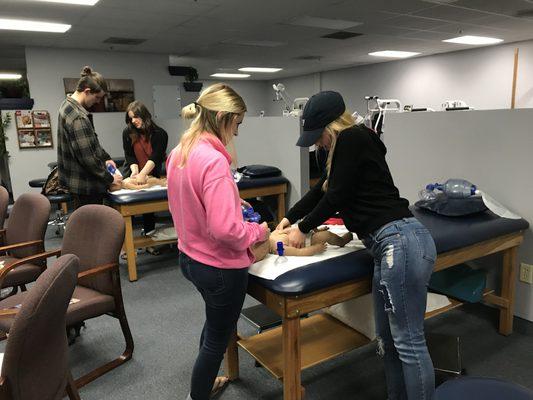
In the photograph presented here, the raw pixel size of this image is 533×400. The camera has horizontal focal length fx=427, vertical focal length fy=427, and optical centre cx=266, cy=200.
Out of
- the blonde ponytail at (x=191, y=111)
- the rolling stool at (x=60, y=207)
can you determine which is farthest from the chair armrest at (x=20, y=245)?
the rolling stool at (x=60, y=207)

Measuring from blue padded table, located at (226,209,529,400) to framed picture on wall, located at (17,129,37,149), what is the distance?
18.6 feet

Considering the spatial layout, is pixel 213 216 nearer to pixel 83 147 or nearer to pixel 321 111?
pixel 321 111

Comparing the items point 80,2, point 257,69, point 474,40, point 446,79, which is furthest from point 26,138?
point 446,79

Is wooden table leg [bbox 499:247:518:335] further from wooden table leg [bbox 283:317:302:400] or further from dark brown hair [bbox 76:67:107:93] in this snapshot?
dark brown hair [bbox 76:67:107:93]

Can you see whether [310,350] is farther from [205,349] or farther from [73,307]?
[73,307]

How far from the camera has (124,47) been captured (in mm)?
6758

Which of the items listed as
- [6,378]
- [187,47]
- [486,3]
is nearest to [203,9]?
[187,47]

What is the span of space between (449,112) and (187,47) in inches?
217

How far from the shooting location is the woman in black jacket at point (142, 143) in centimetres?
351

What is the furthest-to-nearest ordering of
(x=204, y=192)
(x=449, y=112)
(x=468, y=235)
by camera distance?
(x=449, y=112), (x=468, y=235), (x=204, y=192)

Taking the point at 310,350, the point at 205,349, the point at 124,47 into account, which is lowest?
the point at 310,350

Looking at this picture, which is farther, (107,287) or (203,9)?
(203,9)

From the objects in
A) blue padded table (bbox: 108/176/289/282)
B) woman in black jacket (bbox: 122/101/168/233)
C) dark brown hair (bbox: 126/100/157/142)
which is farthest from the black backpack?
blue padded table (bbox: 108/176/289/282)

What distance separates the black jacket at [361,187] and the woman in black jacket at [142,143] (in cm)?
238
